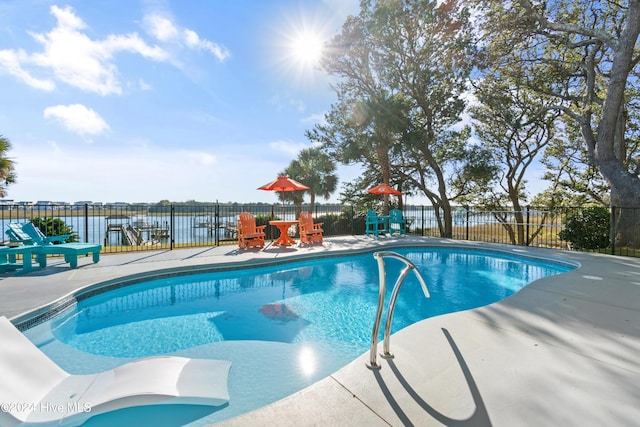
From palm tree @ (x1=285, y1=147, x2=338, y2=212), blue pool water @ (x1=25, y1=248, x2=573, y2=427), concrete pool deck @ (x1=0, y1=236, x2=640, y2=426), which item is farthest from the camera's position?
palm tree @ (x1=285, y1=147, x2=338, y2=212)

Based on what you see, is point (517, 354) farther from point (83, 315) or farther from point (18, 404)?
point (83, 315)

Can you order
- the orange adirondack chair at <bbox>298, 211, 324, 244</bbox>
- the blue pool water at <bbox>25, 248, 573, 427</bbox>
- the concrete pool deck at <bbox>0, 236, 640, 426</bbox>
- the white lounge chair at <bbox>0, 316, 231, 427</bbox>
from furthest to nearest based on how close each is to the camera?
the orange adirondack chair at <bbox>298, 211, 324, 244</bbox> → the blue pool water at <bbox>25, 248, 573, 427</bbox> → the white lounge chair at <bbox>0, 316, 231, 427</bbox> → the concrete pool deck at <bbox>0, 236, 640, 426</bbox>

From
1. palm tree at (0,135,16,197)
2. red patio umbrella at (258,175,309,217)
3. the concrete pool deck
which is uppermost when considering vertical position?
palm tree at (0,135,16,197)

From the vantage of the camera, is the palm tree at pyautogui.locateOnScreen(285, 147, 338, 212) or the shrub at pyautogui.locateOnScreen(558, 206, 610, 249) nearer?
the shrub at pyautogui.locateOnScreen(558, 206, 610, 249)

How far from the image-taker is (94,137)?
10.6 metres

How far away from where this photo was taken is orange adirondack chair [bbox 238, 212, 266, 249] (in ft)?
28.6

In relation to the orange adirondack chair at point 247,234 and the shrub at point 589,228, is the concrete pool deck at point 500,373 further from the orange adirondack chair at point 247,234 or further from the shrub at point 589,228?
the shrub at point 589,228

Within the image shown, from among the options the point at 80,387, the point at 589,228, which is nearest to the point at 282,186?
the point at 80,387

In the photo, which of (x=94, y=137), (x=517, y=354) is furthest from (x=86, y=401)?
(x=94, y=137)

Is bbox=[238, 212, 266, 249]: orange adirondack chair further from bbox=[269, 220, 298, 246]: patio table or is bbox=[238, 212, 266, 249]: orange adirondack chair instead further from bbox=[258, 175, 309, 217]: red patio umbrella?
bbox=[258, 175, 309, 217]: red patio umbrella

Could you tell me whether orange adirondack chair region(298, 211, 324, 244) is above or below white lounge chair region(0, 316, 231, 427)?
above

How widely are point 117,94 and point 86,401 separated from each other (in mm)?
8257

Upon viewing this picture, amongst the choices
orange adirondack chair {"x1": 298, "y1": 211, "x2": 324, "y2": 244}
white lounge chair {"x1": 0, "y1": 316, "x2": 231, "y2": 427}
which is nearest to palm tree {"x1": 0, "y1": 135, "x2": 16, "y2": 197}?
orange adirondack chair {"x1": 298, "y1": 211, "x2": 324, "y2": 244}

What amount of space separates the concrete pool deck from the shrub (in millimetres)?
6718
